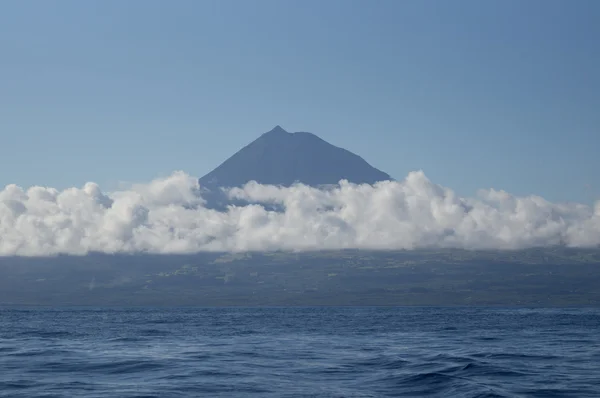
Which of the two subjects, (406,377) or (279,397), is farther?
(406,377)

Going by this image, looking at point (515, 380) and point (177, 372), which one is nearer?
point (515, 380)

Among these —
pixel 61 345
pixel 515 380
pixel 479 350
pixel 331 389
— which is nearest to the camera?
pixel 331 389

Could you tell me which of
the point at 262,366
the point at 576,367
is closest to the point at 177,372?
the point at 262,366

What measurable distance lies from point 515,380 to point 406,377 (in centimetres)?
909

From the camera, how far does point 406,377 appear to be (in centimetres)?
6231

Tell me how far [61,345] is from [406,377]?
5968 centimetres

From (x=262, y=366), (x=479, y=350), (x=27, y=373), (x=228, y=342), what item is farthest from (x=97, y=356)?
(x=479, y=350)

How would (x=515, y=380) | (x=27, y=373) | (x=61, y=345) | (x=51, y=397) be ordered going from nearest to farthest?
(x=51, y=397) < (x=515, y=380) < (x=27, y=373) < (x=61, y=345)

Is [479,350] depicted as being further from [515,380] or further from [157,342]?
[157,342]

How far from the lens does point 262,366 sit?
7175 cm

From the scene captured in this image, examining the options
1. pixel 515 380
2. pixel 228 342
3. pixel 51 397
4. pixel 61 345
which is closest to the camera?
pixel 51 397

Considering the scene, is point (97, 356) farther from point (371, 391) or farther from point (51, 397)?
point (371, 391)

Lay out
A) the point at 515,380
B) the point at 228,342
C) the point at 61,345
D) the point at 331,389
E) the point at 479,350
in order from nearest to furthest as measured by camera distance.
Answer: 1. the point at 331,389
2. the point at 515,380
3. the point at 479,350
4. the point at 61,345
5. the point at 228,342

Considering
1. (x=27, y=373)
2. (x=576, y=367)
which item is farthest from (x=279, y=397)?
(x=576, y=367)
